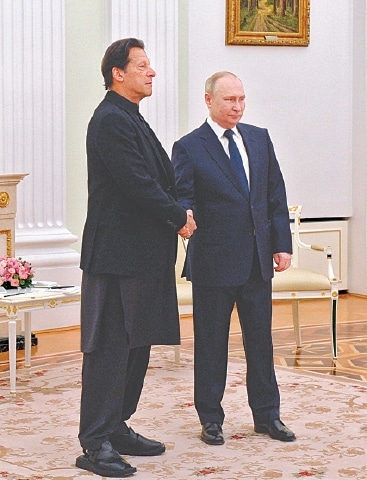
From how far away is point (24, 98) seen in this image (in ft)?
25.9

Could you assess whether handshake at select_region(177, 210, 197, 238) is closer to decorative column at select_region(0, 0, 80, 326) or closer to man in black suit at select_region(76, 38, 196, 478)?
man in black suit at select_region(76, 38, 196, 478)

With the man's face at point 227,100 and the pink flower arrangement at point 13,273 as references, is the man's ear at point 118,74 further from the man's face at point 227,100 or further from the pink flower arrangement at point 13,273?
the pink flower arrangement at point 13,273

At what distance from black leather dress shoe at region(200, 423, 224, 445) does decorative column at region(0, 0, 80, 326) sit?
3.47 metres

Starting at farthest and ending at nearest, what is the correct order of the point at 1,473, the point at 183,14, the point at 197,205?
1. the point at 183,14
2. the point at 197,205
3. the point at 1,473

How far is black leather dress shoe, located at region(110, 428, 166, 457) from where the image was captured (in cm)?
455

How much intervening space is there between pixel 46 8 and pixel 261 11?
7.49 feet

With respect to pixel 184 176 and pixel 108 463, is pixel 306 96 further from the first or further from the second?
pixel 108 463

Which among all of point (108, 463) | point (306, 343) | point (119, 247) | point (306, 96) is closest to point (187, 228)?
point (119, 247)

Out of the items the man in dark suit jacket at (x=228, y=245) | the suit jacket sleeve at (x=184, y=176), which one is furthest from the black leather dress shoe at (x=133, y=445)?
the suit jacket sleeve at (x=184, y=176)

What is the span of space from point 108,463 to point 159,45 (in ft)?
16.8

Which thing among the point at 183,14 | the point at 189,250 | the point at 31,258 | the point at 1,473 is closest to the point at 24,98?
the point at 31,258

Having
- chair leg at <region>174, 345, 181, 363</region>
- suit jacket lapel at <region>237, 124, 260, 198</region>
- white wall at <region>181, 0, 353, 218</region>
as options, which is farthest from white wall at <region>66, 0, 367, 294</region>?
suit jacket lapel at <region>237, 124, 260, 198</region>

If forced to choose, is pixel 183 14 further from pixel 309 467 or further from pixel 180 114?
pixel 309 467

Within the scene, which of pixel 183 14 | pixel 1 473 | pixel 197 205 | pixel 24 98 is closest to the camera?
pixel 1 473
